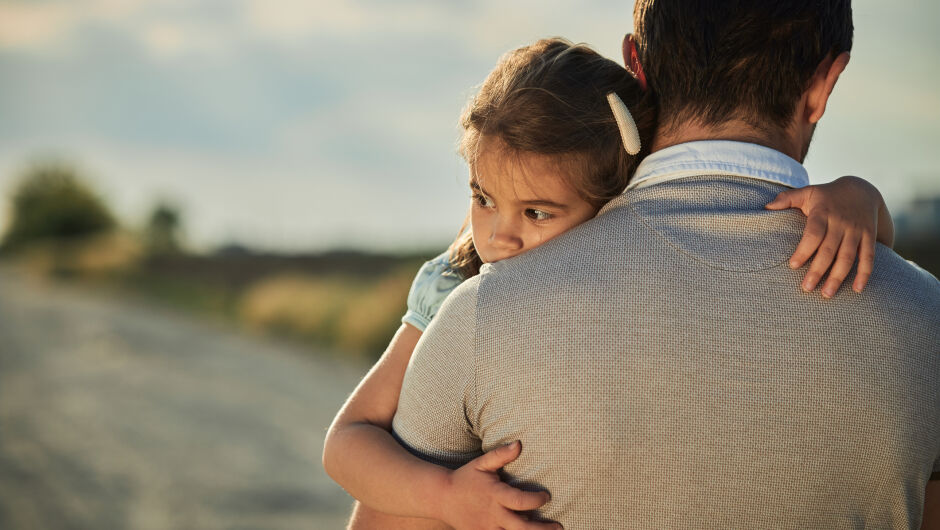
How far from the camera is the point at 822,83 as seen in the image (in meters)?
1.71

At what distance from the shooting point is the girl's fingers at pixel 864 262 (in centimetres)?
148

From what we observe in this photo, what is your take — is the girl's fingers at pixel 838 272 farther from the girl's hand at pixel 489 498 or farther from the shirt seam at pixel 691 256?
the girl's hand at pixel 489 498

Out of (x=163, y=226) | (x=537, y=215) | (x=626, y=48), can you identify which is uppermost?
(x=163, y=226)

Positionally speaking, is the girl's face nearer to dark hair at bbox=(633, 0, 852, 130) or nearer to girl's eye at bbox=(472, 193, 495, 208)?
girl's eye at bbox=(472, 193, 495, 208)

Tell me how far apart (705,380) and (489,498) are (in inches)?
18.1

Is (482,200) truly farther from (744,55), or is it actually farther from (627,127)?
(744,55)

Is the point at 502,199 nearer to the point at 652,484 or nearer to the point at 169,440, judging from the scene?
the point at 652,484

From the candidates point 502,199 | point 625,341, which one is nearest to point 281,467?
point 502,199

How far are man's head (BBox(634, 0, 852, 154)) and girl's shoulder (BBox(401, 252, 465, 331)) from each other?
2.29 feet

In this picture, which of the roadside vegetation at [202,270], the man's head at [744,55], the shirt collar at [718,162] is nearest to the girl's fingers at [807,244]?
the shirt collar at [718,162]

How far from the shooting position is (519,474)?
1536 mm

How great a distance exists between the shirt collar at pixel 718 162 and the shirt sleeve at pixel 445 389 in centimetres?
43

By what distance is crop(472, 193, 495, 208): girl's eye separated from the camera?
6.91 feet

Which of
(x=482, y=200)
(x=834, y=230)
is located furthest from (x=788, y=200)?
(x=482, y=200)
